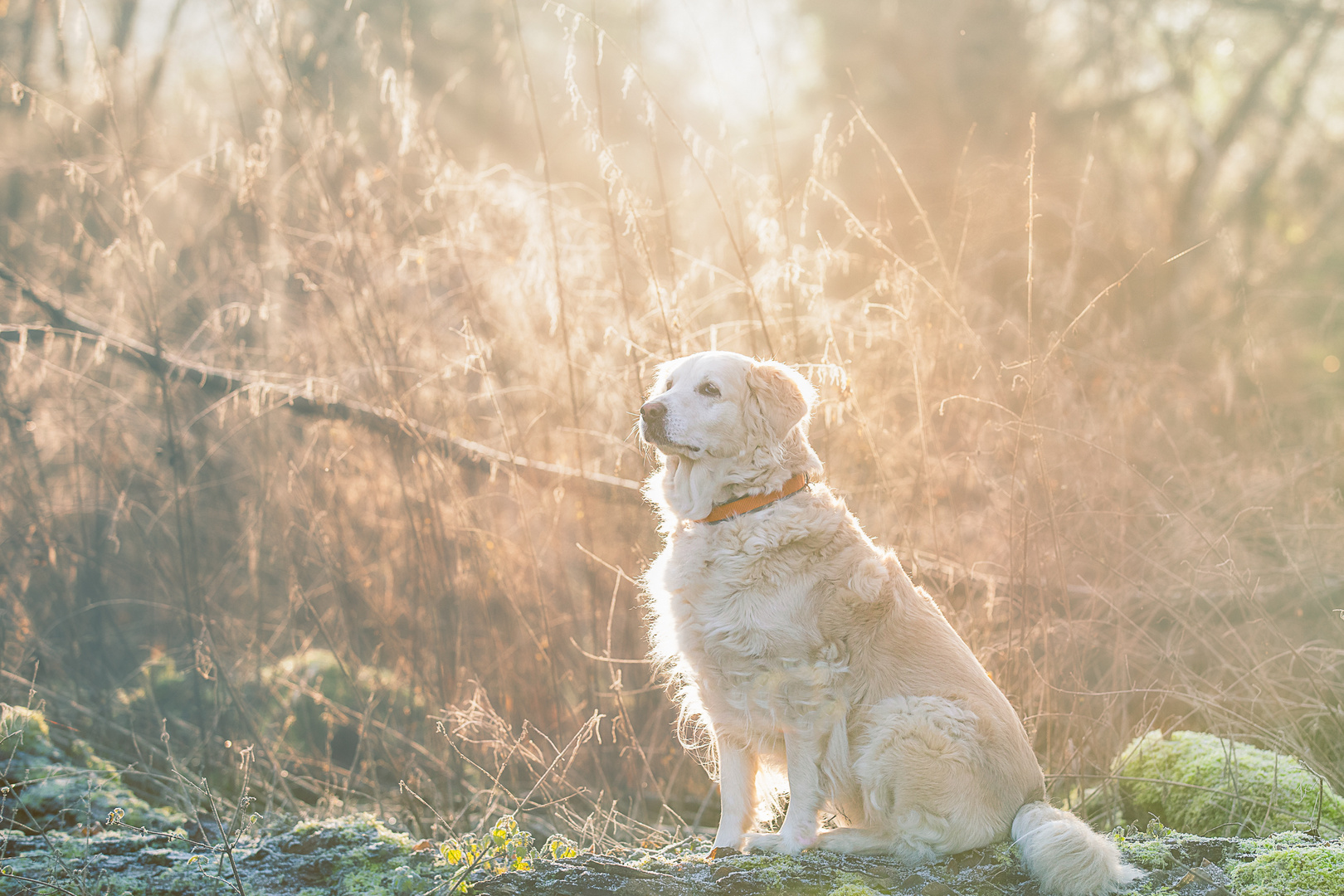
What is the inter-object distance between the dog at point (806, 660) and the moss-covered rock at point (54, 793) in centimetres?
199

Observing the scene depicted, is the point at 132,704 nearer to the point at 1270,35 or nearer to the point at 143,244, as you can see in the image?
the point at 143,244

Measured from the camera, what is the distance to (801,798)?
244cm

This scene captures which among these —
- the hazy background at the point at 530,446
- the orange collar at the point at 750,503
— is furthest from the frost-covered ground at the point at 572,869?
the orange collar at the point at 750,503

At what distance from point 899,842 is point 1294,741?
5.16 ft

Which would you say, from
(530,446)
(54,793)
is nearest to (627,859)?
(54,793)

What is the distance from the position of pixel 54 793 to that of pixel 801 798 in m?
2.68

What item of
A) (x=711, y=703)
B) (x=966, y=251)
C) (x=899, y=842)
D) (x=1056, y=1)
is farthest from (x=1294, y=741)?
(x=1056, y=1)

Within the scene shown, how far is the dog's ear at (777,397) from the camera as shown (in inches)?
106

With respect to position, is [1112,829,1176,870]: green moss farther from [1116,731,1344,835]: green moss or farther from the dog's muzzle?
the dog's muzzle

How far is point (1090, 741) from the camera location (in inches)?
121

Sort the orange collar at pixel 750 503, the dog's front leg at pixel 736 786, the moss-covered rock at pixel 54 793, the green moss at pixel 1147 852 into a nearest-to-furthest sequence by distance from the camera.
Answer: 1. the green moss at pixel 1147 852
2. the dog's front leg at pixel 736 786
3. the orange collar at pixel 750 503
4. the moss-covered rock at pixel 54 793

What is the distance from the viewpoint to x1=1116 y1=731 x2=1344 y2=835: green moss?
2697 mm

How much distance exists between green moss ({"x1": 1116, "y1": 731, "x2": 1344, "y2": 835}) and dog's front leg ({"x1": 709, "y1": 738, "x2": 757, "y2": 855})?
1.19 meters

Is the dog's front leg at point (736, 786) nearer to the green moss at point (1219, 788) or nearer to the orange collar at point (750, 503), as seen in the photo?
the orange collar at point (750, 503)
